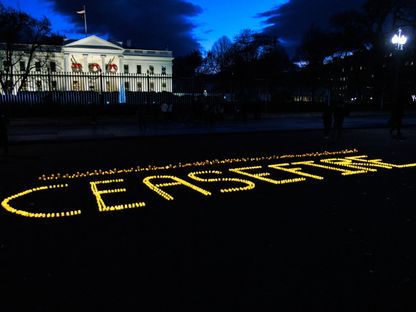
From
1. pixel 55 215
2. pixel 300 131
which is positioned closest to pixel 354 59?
pixel 300 131

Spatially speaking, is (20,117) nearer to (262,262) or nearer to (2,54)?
(2,54)

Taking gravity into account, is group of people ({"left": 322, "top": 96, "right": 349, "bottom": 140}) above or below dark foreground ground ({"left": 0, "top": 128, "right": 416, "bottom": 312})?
above

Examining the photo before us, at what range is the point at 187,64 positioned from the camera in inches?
3752

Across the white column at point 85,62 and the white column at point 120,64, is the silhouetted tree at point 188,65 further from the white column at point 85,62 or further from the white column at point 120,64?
the white column at point 85,62

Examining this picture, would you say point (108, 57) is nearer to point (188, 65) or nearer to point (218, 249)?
point (188, 65)

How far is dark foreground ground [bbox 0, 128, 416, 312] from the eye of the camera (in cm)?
312

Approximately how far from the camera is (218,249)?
4125mm

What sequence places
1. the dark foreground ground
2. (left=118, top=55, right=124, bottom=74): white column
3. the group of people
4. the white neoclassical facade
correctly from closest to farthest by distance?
1. the dark foreground ground
2. the group of people
3. the white neoclassical facade
4. (left=118, top=55, right=124, bottom=74): white column

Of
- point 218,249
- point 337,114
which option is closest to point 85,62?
point 337,114

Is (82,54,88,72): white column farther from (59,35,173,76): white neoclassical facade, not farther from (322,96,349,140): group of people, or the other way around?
(322,96,349,140): group of people

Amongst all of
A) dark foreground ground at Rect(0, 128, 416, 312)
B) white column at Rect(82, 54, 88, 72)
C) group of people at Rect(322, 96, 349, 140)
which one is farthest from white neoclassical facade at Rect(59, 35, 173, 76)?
dark foreground ground at Rect(0, 128, 416, 312)

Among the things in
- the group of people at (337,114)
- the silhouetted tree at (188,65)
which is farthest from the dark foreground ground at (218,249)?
the silhouetted tree at (188,65)

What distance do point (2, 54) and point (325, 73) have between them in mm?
37729

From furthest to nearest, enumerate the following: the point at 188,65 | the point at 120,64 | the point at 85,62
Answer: the point at 188,65, the point at 120,64, the point at 85,62
